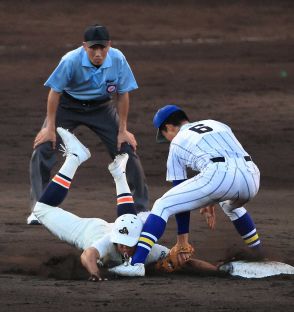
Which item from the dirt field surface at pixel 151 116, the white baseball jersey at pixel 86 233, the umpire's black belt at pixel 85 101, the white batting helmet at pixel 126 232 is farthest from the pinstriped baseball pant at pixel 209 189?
the umpire's black belt at pixel 85 101

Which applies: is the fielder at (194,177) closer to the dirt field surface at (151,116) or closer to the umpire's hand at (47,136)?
the dirt field surface at (151,116)

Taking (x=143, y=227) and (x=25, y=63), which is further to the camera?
(x=25, y=63)

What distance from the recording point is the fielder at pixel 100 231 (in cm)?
828

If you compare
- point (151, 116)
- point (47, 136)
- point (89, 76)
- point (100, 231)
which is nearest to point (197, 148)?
point (100, 231)

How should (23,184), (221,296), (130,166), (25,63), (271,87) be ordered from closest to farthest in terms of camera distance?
(221,296), (130,166), (23,184), (271,87), (25,63)

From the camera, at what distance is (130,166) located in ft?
33.9

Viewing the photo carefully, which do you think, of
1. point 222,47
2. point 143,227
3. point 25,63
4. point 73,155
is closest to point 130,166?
point 73,155

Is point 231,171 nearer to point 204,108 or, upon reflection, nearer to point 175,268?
point 175,268

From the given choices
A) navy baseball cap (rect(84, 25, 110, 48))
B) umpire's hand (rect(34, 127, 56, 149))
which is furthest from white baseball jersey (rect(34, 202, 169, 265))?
navy baseball cap (rect(84, 25, 110, 48))

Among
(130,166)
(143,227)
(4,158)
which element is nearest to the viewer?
(143,227)

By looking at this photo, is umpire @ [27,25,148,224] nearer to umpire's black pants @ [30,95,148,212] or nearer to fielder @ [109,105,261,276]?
umpire's black pants @ [30,95,148,212]

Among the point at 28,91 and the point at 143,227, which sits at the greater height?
the point at 143,227

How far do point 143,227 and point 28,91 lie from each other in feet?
30.6

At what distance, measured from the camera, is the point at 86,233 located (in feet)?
28.2
